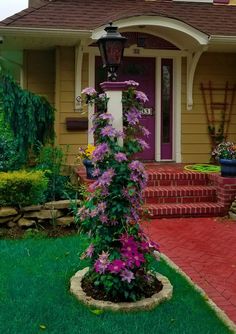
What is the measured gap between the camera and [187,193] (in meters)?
8.07

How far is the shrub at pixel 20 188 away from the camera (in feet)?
21.4

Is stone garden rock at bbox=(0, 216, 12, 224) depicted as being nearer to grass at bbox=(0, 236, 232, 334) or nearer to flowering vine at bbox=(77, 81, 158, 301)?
grass at bbox=(0, 236, 232, 334)

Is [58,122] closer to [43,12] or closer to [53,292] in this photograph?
[43,12]

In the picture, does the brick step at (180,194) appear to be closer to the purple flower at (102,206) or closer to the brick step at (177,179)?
the brick step at (177,179)

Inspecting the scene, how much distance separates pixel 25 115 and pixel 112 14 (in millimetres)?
2763

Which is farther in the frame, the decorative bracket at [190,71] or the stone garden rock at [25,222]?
the decorative bracket at [190,71]

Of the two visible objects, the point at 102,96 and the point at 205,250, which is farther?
the point at 205,250

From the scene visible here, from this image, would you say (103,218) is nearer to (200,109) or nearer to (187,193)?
(187,193)

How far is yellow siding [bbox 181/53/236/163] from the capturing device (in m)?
10.4

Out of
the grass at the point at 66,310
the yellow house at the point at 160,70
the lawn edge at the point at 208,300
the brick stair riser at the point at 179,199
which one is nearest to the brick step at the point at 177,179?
the brick stair riser at the point at 179,199

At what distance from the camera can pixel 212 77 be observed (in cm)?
1052

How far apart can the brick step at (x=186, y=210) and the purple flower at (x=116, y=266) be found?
3.51m

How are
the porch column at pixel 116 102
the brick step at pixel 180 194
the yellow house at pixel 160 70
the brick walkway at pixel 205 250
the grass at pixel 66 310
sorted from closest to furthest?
the grass at pixel 66 310, the porch column at pixel 116 102, the brick walkway at pixel 205 250, the brick step at pixel 180 194, the yellow house at pixel 160 70

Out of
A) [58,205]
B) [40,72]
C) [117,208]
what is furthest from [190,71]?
[117,208]
